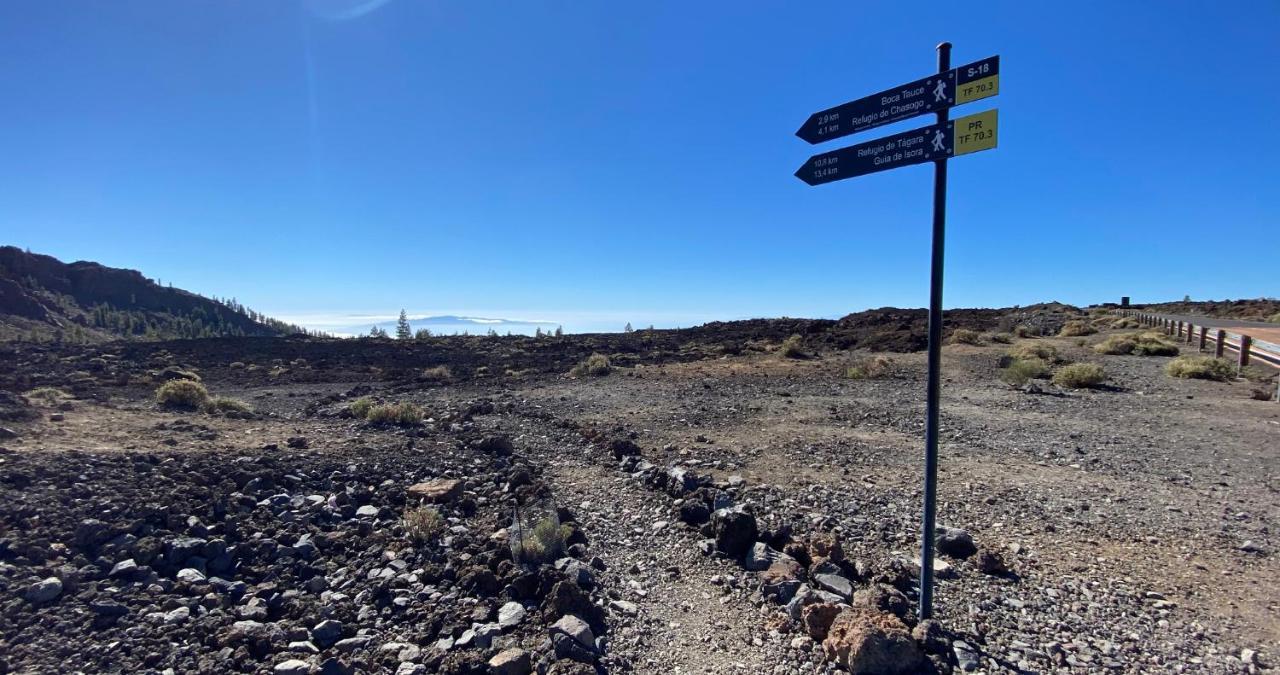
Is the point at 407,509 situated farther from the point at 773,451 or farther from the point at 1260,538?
the point at 1260,538

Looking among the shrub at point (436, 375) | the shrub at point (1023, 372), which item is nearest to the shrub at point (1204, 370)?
the shrub at point (1023, 372)

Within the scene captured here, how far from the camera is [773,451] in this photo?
26.4 feet

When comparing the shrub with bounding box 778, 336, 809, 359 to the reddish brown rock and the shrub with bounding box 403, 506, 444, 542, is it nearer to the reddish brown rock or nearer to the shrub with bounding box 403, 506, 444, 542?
the shrub with bounding box 403, 506, 444, 542

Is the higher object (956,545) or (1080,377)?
(1080,377)

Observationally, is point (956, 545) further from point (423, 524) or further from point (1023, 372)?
point (1023, 372)

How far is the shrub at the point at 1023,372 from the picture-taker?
46.0 ft

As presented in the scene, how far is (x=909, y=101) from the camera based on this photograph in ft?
10.4

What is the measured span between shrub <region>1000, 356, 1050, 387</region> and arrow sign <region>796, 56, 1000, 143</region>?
42.5 ft

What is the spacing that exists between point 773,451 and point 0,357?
105ft

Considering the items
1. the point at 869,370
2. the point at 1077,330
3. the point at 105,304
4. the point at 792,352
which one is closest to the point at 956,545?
the point at 869,370

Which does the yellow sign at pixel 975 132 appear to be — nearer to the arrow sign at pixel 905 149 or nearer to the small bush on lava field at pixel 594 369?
the arrow sign at pixel 905 149

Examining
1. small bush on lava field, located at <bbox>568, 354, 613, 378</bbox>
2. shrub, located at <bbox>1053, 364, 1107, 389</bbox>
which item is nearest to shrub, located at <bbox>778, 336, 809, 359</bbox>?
small bush on lava field, located at <bbox>568, 354, 613, 378</bbox>

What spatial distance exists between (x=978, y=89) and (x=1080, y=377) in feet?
43.8

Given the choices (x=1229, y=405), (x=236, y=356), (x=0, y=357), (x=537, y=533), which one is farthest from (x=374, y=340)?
(x=1229, y=405)
